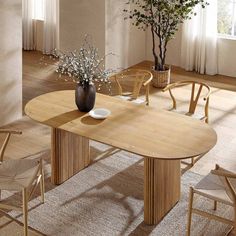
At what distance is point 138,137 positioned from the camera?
168 inches

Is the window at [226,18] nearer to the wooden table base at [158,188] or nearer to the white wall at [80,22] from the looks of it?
the white wall at [80,22]

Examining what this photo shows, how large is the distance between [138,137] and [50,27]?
528 centimetres

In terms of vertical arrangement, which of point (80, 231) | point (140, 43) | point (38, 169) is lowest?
point (80, 231)

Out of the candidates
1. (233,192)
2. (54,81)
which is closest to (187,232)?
(233,192)

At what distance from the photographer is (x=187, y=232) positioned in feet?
13.3

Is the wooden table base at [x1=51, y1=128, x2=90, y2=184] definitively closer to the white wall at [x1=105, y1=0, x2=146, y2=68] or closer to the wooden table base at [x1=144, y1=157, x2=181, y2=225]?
the wooden table base at [x1=144, y1=157, x2=181, y2=225]

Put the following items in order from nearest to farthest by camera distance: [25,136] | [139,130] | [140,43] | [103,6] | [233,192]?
1. [233,192]
2. [139,130]
3. [25,136]
4. [103,6]
5. [140,43]

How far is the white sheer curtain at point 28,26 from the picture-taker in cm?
927

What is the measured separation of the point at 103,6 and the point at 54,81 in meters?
1.23

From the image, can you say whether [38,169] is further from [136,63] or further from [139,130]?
[136,63]

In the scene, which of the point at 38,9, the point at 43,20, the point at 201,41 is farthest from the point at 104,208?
the point at 38,9

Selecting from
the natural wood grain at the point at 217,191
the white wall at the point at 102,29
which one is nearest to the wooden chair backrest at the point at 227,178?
the natural wood grain at the point at 217,191

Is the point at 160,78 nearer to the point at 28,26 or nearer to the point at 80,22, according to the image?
the point at 80,22

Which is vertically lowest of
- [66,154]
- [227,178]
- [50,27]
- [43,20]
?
[66,154]
